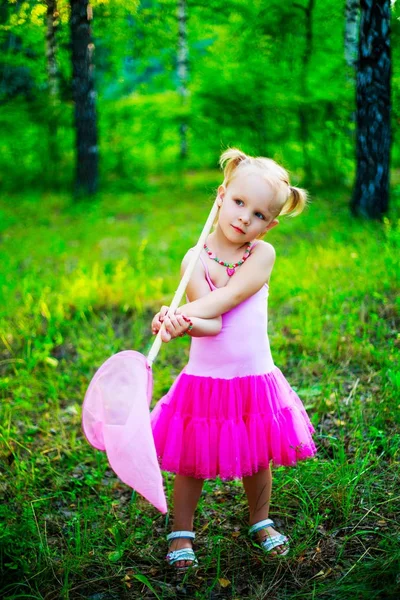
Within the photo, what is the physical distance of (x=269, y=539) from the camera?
2.31 meters

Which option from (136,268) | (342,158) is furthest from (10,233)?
(342,158)

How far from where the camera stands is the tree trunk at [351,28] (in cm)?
556

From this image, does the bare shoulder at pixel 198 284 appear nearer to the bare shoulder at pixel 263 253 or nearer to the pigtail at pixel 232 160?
the bare shoulder at pixel 263 253

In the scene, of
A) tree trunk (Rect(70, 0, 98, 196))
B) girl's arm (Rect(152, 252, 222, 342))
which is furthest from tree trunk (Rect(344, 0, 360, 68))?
girl's arm (Rect(152, 252, 222, 342))

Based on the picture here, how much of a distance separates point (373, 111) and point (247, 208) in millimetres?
3750

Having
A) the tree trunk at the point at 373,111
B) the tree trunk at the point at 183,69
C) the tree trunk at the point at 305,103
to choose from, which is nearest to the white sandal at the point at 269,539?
the tree trunk at the point at 373,111

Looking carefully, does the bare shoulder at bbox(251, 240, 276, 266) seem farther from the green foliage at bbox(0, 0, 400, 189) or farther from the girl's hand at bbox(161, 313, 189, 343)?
the green foliage at bbox(0, 0, 400, 189)

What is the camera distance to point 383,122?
5.36m

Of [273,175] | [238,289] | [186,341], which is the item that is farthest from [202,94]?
[238,289]

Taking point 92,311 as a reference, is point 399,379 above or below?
above

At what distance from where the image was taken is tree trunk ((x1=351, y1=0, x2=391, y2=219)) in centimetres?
485

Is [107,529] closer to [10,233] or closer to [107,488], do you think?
[107,488]

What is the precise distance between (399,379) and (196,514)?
1.14m

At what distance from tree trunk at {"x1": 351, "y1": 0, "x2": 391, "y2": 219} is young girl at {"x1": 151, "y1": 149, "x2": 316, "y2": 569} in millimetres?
3189
